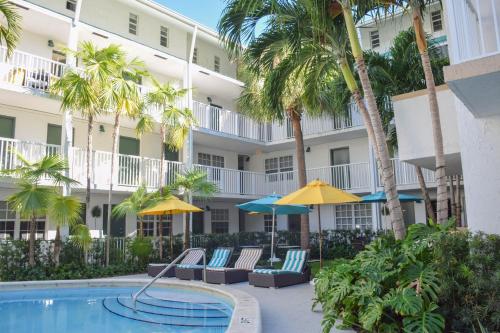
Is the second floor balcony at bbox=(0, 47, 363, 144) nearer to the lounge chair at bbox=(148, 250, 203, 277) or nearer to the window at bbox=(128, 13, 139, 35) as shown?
the window at bbox=(128, 13, 139, 35)

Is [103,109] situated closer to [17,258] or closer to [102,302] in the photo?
[17,258]

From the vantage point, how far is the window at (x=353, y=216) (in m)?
20.9

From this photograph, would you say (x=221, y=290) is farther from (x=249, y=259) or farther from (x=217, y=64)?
(x=217, y=64)

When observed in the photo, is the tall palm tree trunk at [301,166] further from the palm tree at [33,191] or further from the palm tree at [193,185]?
the palm tree at [33,191]

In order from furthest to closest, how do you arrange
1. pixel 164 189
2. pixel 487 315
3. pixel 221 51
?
pixel 221 51, pixel 164 189, pixel 487 315

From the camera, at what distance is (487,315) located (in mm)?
5312

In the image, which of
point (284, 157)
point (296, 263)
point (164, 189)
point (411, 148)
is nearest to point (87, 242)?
point (164, 189)

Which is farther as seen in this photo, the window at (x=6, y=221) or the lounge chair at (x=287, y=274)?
the window at (x=6, y=221)

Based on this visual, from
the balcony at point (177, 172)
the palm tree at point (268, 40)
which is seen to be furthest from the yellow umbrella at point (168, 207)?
the palm tree at point (268, 40)

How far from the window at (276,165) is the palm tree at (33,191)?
1193 centimetres

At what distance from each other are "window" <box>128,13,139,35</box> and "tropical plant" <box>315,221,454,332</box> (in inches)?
647

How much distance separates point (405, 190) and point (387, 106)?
6489mm

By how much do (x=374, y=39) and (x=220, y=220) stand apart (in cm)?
1276

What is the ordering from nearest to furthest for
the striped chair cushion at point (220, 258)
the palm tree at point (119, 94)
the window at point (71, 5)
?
1. the striped chair cushion at point (220, 258)
2. the palm tree at point (119, 94)
3. the window at point (71, 5)
